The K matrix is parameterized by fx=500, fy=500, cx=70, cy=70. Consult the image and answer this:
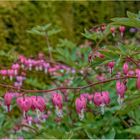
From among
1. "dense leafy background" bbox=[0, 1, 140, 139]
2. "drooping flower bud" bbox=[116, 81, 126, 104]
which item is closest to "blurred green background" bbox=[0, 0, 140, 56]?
"dense leafy background" bbox=[0, 1, 140, 139]

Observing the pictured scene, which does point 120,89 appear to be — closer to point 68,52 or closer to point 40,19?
point 68,52

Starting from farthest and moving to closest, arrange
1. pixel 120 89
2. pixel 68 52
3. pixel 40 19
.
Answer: pixel 40 19, pixel 68 52, pixel 120 89

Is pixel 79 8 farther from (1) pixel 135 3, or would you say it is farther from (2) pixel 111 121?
(2) pixel 111 121

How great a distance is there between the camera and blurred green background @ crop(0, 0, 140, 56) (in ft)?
17.0

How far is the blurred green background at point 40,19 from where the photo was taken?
5172 mm

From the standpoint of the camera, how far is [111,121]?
2117 mm

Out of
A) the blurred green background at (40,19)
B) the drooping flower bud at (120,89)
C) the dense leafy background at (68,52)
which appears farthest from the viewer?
the blurred green background at (40,19)

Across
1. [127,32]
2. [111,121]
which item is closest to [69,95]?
[111,121]

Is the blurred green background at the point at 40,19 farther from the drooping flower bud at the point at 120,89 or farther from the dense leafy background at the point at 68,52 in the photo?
the drooping flower bud at the point at 120,89

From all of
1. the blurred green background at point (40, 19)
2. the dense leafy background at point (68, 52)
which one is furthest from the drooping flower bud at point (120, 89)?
the blurred green background at point (40, 19)

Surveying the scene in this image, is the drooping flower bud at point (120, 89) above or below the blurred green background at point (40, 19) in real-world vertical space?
below

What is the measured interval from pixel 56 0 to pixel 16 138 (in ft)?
12.2

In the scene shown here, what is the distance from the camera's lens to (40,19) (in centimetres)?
565

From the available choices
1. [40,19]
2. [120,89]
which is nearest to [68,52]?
[120,89]
